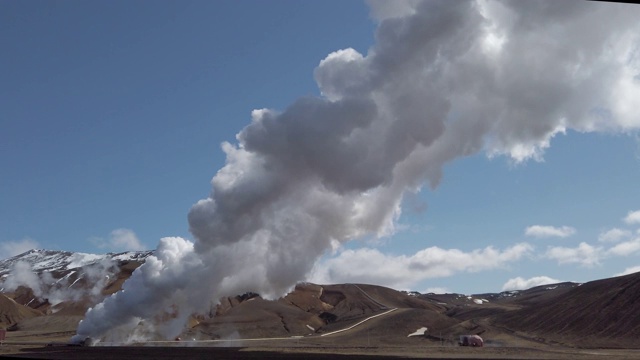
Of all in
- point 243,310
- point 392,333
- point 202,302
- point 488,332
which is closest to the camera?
point 202,302

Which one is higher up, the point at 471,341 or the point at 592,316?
the point at 592,316

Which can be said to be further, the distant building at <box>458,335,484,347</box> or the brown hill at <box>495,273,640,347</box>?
the brown hill at <box>495,273,640,347</box>

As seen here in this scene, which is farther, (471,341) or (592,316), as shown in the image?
(592,316)

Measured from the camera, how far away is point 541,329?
5054 inches

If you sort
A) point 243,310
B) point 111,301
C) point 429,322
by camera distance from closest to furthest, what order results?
point 111,301, point 429,322, point 243,310

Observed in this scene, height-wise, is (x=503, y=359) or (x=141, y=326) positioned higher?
(x=141, y=326)

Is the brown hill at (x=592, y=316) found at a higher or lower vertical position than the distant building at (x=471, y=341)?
higher

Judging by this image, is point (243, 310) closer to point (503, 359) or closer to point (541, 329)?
point (541, 329)

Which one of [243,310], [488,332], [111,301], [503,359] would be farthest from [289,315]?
[503,359]

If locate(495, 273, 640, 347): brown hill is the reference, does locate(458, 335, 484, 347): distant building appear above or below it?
below

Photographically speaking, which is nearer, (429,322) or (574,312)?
(574,312)

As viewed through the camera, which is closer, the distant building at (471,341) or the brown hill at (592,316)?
the distant building at (471,341)

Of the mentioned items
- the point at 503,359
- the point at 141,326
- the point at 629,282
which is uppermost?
the point at 629,282

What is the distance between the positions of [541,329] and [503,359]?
250ft
